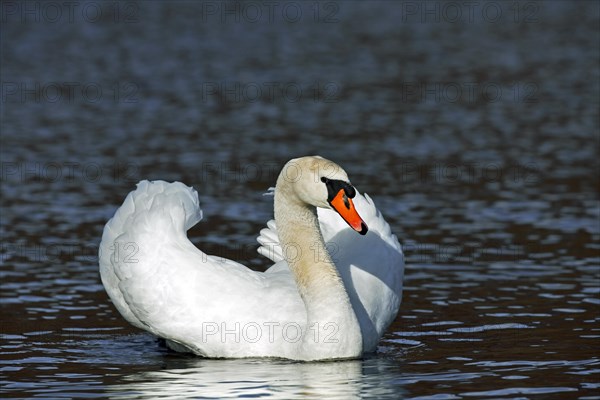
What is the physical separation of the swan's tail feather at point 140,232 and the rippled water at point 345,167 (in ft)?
1.68

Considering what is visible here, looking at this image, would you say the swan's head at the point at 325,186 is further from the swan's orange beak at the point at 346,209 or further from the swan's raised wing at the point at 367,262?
the swan's raised wing at the point at 367,262

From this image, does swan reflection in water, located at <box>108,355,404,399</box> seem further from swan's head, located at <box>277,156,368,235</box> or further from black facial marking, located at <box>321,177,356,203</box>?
black facial marking, located at <box>321,177,356,203</box>

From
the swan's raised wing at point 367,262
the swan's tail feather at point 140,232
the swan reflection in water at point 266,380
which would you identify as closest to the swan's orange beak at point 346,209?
the swan's raised wing at point 367,262

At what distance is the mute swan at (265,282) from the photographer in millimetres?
10281

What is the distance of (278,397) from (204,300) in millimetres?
1484

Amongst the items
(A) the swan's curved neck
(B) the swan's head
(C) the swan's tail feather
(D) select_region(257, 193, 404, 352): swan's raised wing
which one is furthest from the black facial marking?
(C) the swan's tail feather

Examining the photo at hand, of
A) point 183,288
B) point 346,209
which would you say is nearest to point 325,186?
point 346,209

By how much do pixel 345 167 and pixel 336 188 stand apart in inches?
426

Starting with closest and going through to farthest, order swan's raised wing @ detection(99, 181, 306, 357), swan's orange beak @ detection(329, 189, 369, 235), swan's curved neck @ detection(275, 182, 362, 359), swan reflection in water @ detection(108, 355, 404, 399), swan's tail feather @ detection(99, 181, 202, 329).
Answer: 1. swan reflection in water @ detection(108, 355, 404, 399)
2. swan's orange beak @ detection(329, 189, 369, 235)
3. swan's curved neck @ detection(275, 182, 362, 359)
4. swan's raised wing @ detection(99, 181, 306, 357)
5. swan's tail feather @ detection(99, 181, 202, 329)

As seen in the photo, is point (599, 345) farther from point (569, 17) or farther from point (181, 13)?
point (181, 13)

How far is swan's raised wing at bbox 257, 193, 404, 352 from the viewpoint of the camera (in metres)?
10.8

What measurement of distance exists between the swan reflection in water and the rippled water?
31 millimetres

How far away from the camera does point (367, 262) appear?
1119cm

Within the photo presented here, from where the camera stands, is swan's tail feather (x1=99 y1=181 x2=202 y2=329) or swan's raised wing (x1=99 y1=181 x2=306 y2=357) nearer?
swan's raised wing (x1=99 y1=181 x2=306 y2=357)
